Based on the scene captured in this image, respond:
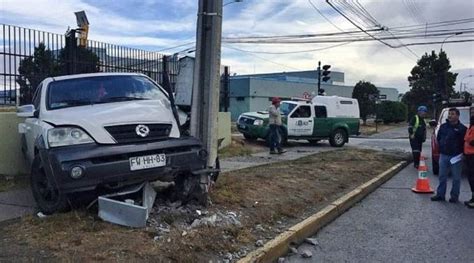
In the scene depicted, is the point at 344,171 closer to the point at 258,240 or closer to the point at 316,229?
the point at 316,229

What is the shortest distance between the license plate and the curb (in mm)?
1583

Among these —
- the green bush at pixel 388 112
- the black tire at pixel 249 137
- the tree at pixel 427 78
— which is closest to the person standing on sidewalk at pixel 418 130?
the black tire at pixel 249 137

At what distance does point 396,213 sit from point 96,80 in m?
5.13

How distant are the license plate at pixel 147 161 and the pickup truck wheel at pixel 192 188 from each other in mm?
651

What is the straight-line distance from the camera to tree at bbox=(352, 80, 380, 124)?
5071cm

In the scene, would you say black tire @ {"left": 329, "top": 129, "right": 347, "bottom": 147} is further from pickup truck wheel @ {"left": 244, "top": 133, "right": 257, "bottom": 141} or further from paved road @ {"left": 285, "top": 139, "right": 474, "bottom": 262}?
paved road @ {"left": 285, "top": 139, "right": 474, "bottom": 262}

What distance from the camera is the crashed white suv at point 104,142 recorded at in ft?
18.6

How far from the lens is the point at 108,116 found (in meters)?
6.14

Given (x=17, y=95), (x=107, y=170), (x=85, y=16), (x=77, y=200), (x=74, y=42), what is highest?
(x=85, y=16)

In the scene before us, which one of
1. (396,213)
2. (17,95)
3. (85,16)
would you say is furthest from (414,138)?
(17,95)

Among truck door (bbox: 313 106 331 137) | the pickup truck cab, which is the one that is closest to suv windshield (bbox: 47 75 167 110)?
the pickup truck cab

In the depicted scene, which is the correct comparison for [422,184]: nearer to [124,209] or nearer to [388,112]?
[124,209]

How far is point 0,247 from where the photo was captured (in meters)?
5.01

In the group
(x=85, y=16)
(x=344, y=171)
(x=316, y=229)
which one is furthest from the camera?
(x=85, y=16)
